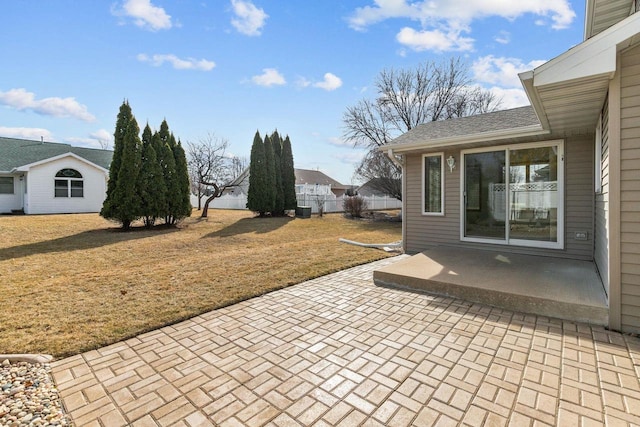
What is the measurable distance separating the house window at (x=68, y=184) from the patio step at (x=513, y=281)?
18.9m

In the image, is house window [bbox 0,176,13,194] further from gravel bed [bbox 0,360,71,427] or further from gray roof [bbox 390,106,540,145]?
gray roof [bbox 390,106,540,145]

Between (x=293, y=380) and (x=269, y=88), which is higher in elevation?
(x=269, y=88)

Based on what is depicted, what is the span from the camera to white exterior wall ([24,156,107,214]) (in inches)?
609

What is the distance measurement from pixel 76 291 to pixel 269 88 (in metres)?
10.3

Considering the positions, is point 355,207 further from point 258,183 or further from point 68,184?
point 68,184

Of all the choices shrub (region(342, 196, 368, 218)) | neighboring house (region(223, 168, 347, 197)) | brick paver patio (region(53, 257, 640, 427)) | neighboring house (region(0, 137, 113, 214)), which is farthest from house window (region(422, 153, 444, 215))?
neighboring house (region(223, 168, 347, 197))

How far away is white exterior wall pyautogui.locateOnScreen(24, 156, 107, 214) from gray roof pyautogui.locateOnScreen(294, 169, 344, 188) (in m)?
18.6

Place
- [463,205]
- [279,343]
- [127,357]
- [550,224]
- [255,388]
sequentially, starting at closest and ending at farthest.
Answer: [255,388] → [127,357] → [279,343] → [550,224] → [463,205]

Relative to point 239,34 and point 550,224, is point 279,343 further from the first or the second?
point 239,34

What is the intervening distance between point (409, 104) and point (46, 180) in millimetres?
21416

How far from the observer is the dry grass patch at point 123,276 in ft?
10.2

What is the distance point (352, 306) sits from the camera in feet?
12.1

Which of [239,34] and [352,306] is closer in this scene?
[352,306]

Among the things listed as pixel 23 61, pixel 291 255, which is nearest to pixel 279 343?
pixel 291 255
